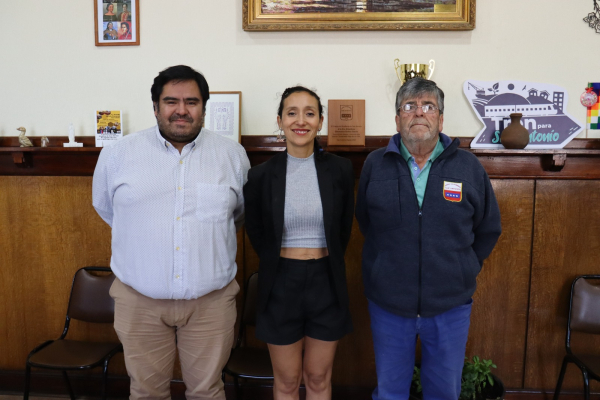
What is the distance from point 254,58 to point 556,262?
2.21 meters

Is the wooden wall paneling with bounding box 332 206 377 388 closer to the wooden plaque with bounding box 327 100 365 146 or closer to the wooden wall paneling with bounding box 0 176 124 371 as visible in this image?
the wooden plaque with bounding box 327 100 365 146

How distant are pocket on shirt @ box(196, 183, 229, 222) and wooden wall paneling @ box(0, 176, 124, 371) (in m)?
1.14

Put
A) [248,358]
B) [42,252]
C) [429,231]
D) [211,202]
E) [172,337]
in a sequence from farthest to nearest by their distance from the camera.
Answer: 1. [42,252]
2. [248,358]
3. [172,337]
4. [211,202]
5. [429,231]

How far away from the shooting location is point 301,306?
1676mm

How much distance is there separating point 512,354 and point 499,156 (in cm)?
123

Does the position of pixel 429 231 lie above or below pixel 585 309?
above

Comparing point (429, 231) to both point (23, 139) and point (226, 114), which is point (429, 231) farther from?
point (23, 139)

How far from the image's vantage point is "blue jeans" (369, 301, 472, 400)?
1.66 metres

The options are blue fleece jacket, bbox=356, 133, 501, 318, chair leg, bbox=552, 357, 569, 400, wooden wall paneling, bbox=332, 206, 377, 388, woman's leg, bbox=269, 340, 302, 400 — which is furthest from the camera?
wooden wall paneling, bbox=332, 206, 377, 388

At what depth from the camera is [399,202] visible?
1.63 meters

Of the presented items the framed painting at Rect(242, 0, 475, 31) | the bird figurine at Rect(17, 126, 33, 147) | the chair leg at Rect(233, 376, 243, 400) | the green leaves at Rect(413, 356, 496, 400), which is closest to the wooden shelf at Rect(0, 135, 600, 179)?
the bird figurine at Rect(17, 126, 33, 147)

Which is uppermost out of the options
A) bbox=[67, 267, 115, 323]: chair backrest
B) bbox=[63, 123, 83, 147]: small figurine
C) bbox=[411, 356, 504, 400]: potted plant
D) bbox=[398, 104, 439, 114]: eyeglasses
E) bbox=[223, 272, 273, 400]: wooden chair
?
bbox=[398, 104, 439, 114]: eyeglasses

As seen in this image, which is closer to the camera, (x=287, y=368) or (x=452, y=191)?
(x=452, y=191)

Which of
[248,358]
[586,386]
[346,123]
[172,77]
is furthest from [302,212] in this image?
[586,386]
